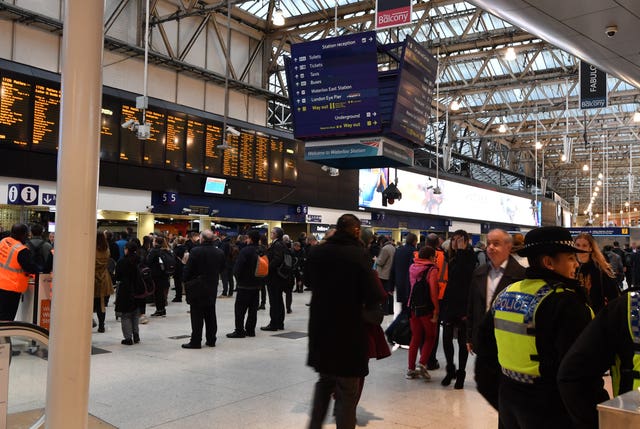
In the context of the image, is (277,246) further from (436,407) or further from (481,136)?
(481,136)

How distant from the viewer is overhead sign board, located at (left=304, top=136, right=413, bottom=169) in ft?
22.0

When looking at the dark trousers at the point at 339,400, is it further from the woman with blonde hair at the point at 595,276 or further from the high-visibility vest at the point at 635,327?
the woman with blonde hair at the point at 595,276

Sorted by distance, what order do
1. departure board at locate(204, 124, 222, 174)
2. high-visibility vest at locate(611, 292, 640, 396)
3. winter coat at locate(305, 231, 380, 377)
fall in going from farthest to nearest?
departure board at locate(204, 124, 222, 174), winter coat at locate(305, 231, 380, 377), high-visibility vest at locate(611, 292, 640, 396)

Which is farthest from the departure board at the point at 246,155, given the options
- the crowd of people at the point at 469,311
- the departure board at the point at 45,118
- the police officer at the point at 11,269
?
the police officer at the point at 11,269

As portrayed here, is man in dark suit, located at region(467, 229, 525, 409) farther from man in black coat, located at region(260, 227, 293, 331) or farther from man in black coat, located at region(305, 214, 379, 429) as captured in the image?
man in black coat, located at region(260, 227, 293, 331)

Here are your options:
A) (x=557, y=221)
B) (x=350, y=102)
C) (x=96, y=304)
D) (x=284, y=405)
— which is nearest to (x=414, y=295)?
(x=284, y=405)

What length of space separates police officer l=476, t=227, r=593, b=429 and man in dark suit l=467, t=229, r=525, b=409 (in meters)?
1.99

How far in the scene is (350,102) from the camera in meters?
6.77

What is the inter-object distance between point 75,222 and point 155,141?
1204 centimetres

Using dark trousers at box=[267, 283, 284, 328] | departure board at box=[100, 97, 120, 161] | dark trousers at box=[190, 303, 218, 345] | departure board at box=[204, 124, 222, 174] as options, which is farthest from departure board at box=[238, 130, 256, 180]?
dark trousers at box=[190, 303, 218, 345]

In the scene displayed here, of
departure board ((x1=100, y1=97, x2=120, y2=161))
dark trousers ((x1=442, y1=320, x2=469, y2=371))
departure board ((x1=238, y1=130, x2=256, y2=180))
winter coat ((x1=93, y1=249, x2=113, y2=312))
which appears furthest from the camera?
departure board ((x1=238, y1=130, x2=256, y2=180))

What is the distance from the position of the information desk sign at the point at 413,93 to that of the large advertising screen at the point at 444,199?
1163 cm

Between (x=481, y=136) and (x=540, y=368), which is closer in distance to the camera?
(x=540, y=368)

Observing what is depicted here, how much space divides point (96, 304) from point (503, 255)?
20.5 ft
